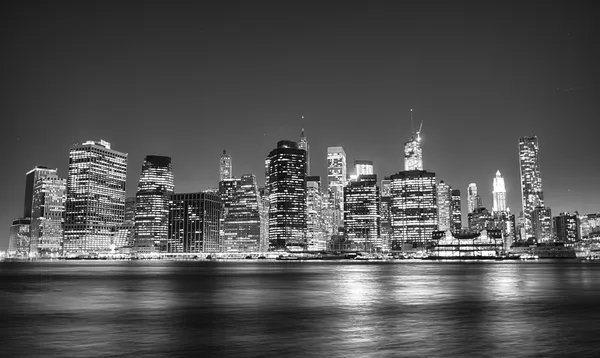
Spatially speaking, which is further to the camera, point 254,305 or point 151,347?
point 254,305

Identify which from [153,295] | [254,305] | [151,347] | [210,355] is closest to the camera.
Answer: [210,355]

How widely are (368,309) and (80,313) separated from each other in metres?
23.7

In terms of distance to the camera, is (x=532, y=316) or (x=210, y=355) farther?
(x=532, y=316)

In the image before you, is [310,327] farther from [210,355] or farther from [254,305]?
[254,305]

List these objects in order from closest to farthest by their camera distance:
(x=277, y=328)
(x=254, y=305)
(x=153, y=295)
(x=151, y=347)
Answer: (x=151, y=347) → (x=277, y=328) → (x=254, y=305) → (x=153, y=295)

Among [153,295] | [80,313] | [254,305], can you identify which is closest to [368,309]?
[254,305]

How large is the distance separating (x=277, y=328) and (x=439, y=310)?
17444 mm

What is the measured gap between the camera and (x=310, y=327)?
3884 centimetres

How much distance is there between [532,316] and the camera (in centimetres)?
4553

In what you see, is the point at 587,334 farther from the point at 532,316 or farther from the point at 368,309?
the point at 368,309

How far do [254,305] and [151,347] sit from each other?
2556 cm

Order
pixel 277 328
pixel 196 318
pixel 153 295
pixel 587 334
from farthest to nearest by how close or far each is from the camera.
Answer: pixel 153 295, pixel 196 318, pixel 277 328, pixel 587 334

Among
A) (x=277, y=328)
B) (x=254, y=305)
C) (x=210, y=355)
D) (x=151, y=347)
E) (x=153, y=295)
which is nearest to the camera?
(x=210, y=355)

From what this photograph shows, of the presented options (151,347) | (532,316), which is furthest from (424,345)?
(532,316)
